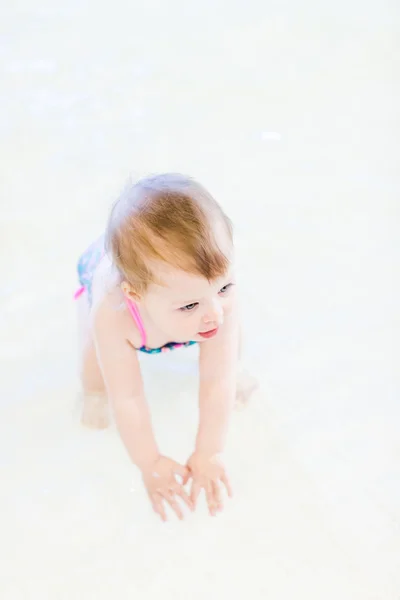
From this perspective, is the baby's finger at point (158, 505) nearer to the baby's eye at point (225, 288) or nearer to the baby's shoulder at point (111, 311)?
the baby's shoulder at point (111, 311)

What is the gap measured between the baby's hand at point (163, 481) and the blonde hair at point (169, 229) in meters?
0.33

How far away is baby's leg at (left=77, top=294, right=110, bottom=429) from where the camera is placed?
1.26m

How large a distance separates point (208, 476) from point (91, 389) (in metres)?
0.28

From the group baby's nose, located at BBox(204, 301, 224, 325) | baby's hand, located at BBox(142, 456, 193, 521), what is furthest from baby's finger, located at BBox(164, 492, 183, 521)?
baby's nose, located at BBox(204, 301, 224, 325)

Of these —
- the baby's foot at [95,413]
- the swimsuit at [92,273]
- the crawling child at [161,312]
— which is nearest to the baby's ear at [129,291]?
the crawling child at [161,312]

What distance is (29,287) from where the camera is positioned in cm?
150

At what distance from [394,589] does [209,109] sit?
1.09 metres

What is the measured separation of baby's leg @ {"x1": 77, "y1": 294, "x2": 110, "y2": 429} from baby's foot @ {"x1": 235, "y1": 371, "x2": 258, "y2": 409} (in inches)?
8.6

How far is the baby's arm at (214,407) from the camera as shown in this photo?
111 centimetres

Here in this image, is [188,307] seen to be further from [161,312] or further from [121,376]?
[121,376]

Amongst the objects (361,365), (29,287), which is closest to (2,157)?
(29,287)

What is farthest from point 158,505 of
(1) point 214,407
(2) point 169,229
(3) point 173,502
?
(2) point 169,229

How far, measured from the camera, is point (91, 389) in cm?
132

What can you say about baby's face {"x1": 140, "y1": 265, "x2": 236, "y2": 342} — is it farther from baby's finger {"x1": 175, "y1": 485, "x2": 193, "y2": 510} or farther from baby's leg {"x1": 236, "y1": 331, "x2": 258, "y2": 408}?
baby's leg {"x1": 236, "y1": 331, "x2": 258, "y2": 408}
